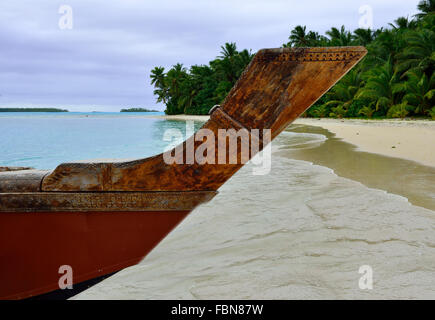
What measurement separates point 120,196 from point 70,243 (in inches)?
13.4

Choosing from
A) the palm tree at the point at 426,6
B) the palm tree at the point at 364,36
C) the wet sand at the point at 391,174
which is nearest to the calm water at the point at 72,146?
the wet sand at the point at 391,174

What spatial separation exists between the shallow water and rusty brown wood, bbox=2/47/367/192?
2.08ft

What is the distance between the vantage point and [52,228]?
143 centimetres

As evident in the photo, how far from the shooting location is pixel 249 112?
4.40ft

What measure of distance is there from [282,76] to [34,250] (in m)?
1.37

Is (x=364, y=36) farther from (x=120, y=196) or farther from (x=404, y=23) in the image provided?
(x=120, y=196)

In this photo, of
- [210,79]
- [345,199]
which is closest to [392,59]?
[345,199]

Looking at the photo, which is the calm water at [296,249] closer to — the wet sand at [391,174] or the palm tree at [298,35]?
the wet sand at [391,174]

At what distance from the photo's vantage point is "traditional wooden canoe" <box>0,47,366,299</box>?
130 centimetres

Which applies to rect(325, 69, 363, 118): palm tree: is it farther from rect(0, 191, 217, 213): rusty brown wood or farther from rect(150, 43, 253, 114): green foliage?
rect(0, 191, 217, 213): rusty brown wood

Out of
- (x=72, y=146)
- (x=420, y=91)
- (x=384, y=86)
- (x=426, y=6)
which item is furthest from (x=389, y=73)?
(x=72, y=146)

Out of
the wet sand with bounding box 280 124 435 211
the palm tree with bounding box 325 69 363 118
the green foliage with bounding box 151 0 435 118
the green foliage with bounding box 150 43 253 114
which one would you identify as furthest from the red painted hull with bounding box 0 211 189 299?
the green foliage with bounding box 150 43 253 114

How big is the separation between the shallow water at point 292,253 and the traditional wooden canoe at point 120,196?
0.99 feet
